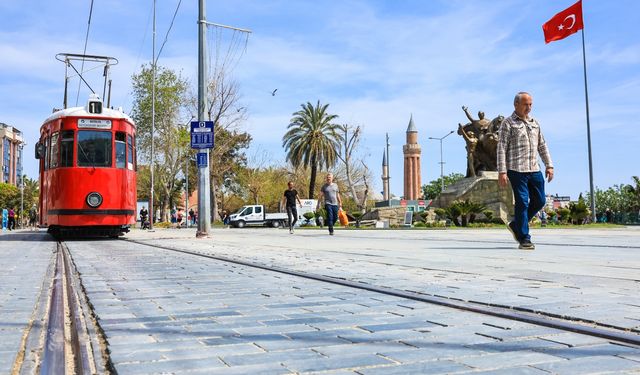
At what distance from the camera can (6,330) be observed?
129 inches

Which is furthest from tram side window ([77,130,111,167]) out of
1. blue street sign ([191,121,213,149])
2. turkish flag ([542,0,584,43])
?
turkish flag ([542,0,584,43])

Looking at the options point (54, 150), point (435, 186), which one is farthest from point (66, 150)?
point (435, 186)

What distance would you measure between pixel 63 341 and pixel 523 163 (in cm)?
718

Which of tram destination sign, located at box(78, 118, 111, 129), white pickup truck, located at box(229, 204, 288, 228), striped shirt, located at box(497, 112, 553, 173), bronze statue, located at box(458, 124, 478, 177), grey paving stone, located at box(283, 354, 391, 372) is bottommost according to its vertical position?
grey paving stone, located at box(283, 354, 391, 372)

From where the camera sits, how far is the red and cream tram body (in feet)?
51.1

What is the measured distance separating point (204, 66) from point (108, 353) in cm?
1483

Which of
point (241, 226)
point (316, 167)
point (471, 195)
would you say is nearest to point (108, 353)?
point (471, 195)

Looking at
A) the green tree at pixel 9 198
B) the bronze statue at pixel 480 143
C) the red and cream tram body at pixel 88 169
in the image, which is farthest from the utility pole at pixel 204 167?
the green tree at pixel 9 198

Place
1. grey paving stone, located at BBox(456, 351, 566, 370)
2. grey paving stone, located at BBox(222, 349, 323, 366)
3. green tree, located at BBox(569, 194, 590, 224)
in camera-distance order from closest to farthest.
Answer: grey paving stone, located at BBox(456, 351, 566, 370) < grey paving stone, located at BBox(222, 349, 323, 366) < green tree, located at BBox(569, 194, 590, 224)

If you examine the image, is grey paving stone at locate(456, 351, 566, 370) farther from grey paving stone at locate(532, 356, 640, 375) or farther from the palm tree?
the palm tree

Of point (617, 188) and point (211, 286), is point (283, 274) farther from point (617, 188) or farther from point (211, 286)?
point (617, 188)

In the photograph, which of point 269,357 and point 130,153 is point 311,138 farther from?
point 269,357

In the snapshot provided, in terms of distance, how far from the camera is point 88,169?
1583 centimetres

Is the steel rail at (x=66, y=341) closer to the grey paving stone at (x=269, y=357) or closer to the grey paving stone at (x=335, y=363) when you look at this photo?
the grey paving stone at (x=269, y=357)
